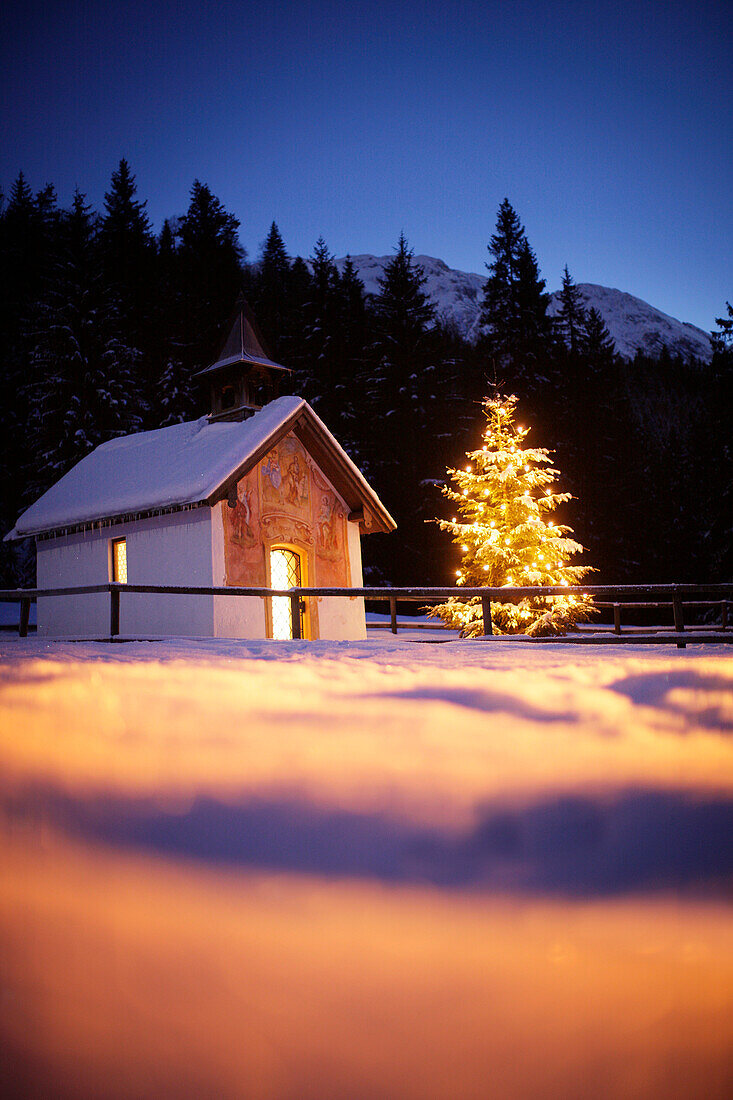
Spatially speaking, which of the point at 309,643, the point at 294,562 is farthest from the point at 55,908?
the point at 294,562

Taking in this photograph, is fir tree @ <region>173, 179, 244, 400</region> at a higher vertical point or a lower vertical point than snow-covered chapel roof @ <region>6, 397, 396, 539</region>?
higher

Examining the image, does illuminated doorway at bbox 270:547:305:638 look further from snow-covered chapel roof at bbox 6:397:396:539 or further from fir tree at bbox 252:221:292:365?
fir tree at bbox 252:221:292:365

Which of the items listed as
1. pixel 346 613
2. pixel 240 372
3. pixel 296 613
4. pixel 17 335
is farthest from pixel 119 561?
pixel 17 335

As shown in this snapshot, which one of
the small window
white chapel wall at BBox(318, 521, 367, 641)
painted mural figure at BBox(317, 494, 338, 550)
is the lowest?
white chapel wall at BBox(318, 521, 367, 641)

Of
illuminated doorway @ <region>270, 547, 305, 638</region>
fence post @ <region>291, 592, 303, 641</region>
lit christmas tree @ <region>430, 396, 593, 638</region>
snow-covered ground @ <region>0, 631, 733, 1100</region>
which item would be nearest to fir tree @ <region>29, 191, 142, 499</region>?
illuminated doorway @ <region>270, 547, 305, 638</region>

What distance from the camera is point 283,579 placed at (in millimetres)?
19641

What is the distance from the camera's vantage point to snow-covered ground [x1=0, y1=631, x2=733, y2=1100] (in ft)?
4.48

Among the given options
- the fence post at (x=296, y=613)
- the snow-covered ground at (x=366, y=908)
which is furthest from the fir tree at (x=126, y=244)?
the snow-covered ground at (x=366, y=908)

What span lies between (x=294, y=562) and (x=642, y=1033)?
736 inches

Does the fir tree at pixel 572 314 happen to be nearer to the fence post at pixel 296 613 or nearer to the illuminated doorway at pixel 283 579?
the illuminated doorway at pixel 283 579

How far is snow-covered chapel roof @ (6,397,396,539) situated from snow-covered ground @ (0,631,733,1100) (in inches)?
564

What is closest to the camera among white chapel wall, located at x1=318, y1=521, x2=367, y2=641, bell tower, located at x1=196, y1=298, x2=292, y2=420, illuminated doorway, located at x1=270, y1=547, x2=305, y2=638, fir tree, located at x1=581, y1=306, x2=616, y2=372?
illuminated doorway, located at x1=270, y1=547, x2=305, y2=638

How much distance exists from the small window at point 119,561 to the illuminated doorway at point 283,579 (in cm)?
437

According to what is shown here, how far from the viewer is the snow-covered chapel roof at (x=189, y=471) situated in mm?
18078
